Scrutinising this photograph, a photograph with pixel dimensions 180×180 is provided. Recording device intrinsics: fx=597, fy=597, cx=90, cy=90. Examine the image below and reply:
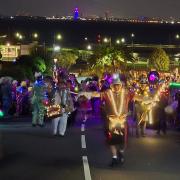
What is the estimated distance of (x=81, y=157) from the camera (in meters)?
14.0

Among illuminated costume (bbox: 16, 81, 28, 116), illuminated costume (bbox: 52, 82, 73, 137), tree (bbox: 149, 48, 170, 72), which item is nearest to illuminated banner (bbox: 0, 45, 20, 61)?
illuminated costume (bbox: 16, 81, 28, 116)

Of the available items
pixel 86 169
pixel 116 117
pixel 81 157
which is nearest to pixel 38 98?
pixel 81 157

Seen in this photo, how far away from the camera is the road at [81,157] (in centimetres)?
1144

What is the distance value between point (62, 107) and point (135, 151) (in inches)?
176

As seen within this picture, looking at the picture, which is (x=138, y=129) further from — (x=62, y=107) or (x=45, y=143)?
(x=45, y=143)

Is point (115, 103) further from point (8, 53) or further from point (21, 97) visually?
point (8, 53)

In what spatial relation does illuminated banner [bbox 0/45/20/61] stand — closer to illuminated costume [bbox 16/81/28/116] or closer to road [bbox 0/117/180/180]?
illuminated costume [bbox 16/81/28/116]

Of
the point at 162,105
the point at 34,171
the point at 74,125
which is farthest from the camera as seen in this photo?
the point at 74,125

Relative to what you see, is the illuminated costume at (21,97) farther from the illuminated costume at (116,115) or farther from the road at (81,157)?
the illuminated costume at (116,115)

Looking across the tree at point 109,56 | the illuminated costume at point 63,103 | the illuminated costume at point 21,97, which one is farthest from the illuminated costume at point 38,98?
the tree at point 109,56

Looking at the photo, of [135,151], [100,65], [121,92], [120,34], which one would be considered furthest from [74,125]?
[120,34]

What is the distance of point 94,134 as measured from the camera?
19.6m

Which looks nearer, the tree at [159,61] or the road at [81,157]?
the road at [81,157]

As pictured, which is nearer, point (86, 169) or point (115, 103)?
point (86, 169)
